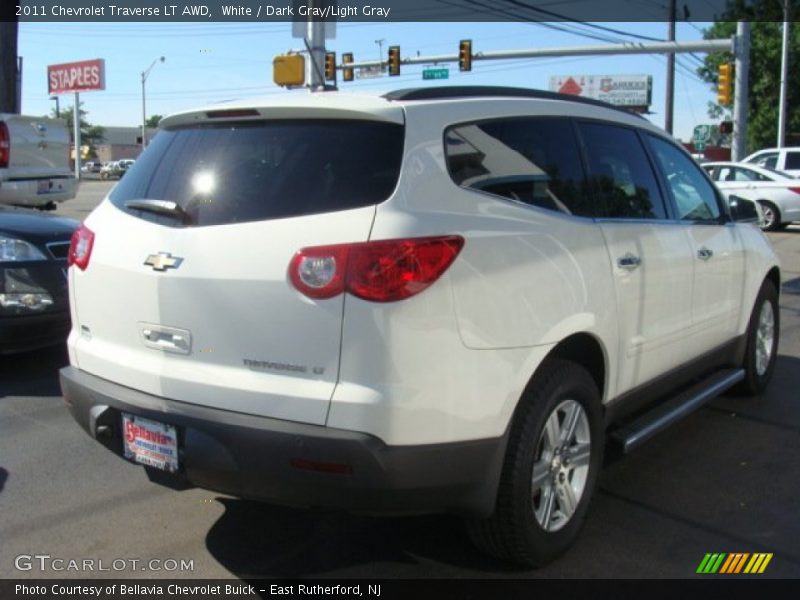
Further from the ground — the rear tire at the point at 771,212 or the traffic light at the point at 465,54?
the traffic light at the point at 465,54

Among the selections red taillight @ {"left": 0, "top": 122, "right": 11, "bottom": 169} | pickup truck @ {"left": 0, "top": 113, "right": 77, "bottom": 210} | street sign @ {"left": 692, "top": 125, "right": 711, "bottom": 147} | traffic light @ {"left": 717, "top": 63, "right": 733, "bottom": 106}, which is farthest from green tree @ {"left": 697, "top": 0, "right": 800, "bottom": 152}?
red taillight @ {"left": 0, "top": 122, "right": 11, "bottom": 169}

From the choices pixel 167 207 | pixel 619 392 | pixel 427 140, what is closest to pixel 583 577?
pixel 619 392

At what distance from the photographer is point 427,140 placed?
9.37 ft

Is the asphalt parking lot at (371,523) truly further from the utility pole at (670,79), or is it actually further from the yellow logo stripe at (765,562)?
the utility pole at (670,79)

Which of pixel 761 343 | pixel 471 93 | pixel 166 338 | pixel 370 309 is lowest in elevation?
pixel 761 343

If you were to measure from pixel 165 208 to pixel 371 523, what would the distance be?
1.66 meters

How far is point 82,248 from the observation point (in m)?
3.40

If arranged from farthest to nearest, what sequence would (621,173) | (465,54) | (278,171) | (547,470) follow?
1. (465,54)
2. (621,173)
3. (547,470)
4. (278,171)

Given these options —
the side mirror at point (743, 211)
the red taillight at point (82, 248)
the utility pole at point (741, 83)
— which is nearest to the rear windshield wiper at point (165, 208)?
the red taillight at point (82, 248)

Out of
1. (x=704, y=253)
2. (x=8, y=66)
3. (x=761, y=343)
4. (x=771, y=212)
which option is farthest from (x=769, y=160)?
(x=704, y=253)

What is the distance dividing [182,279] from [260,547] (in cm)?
125

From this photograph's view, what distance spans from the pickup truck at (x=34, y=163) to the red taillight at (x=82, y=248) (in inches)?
317

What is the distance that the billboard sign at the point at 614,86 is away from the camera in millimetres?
65500

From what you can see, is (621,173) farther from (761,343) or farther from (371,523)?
(761,343)
